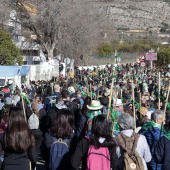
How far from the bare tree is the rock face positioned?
329ft

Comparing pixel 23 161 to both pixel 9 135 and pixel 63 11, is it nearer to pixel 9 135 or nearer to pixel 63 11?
pixel 9 135

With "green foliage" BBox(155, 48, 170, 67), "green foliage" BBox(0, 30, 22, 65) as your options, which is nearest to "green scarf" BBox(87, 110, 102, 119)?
"green foliage" BBox(0, 30, 22, 65)

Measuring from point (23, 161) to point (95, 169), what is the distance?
82cm

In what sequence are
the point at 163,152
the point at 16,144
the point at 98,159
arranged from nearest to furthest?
1. the point at 16,144
2. the point at 98,159
3. the point at 163,152

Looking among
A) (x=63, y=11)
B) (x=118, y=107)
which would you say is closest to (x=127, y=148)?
(x=118, y=107)

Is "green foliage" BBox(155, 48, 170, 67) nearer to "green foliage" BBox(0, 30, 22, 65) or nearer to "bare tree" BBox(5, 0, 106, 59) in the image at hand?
"bare tree" BBox(5, 0, 106, 59)

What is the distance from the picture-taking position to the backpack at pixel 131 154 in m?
5.79

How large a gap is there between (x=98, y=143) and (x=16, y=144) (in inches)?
37.2

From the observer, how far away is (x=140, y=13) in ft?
515

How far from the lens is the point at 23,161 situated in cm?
555

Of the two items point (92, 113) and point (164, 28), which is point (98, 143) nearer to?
point (92, 113)

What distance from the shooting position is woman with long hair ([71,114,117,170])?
18.9 ft

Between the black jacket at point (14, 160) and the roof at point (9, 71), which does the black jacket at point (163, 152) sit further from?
the roof at point (9, 71)

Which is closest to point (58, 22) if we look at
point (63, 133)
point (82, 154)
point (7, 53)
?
point (7, 53)
